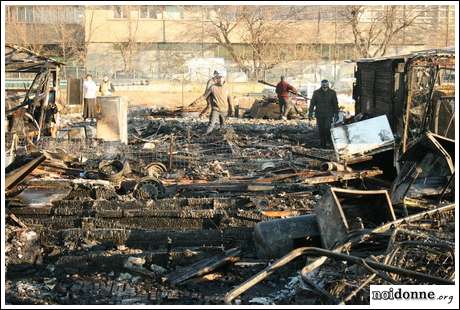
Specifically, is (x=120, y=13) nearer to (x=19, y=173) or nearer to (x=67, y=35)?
(x=67, y=35)

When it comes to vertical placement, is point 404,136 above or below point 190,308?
above

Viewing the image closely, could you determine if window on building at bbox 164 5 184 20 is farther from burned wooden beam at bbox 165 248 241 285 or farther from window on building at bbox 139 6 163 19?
burned wooden beam at bbox 165 248 241 285

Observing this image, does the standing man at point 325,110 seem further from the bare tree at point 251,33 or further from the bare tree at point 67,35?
the bare tree at point 67,35

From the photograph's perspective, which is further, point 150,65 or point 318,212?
point 150,65

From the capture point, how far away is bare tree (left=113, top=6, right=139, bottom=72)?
144 feet

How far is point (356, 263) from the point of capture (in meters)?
5.49

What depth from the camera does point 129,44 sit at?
4412cm

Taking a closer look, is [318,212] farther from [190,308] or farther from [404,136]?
[404,136]

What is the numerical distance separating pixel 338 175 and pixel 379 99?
4.80m

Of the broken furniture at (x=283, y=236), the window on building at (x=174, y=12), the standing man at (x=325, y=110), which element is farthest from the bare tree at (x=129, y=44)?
the broken furniture at (x=283, y=236)

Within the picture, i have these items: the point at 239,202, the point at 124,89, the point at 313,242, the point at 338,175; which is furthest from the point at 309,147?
the point at 124,89

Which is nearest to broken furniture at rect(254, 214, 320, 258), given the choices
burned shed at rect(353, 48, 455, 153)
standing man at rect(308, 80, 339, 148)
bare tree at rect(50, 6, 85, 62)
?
burned shed at rect(353, 48, 455, 153)

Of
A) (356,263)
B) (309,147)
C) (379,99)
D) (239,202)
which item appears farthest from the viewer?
(309,147)

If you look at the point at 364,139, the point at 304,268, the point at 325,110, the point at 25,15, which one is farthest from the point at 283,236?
the point at 25,15
